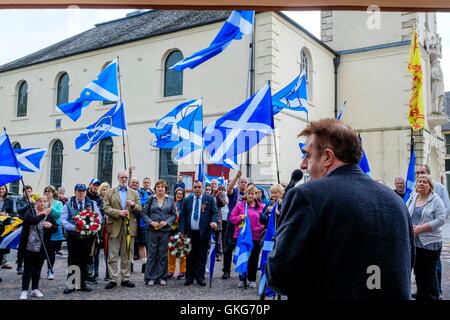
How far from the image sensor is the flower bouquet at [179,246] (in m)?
8.10

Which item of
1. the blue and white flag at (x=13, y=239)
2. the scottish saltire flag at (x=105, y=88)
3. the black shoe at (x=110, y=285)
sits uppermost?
the scottish saltire flag at (x=105, y=88)

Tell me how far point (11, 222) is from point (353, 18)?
19.0 metres

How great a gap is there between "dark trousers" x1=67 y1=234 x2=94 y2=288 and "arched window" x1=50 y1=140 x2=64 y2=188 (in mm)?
16689

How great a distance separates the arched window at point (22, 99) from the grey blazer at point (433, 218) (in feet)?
78.7

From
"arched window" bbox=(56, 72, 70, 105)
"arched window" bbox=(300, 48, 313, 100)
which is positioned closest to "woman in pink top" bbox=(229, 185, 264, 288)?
"arched window" bbox=(300, 48, 313, 100)

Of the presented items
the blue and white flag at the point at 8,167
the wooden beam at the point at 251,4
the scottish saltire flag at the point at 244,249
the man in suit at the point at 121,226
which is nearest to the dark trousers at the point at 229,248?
the scottish saltire flag at the point at 244,249

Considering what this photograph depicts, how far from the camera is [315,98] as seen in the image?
19.7m

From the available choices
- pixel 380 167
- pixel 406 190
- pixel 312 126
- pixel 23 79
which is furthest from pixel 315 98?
pixel 312 126

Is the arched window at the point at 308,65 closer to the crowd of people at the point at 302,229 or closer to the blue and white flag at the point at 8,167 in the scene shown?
the crowd of people at the point at 302,229

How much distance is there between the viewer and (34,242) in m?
6.71

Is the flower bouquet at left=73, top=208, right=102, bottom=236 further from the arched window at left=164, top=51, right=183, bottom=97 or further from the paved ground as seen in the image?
the arched window at left=164, top=51, right=183, bottom=97

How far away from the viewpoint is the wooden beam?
9.25 feet

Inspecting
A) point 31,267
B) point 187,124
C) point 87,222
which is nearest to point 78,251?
point 87,222
